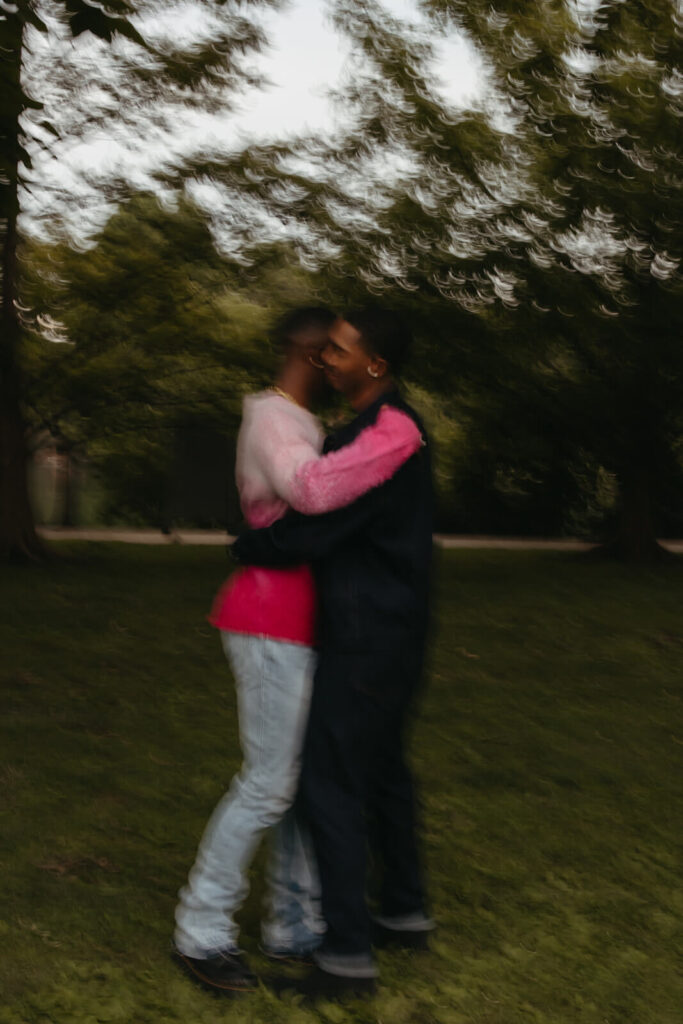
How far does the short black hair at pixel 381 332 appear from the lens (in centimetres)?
332

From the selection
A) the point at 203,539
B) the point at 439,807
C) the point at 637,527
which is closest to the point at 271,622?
the point at 439,807

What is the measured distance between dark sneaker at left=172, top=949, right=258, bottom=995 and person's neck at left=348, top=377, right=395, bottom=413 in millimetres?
1580

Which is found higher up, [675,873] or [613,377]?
[613,377]

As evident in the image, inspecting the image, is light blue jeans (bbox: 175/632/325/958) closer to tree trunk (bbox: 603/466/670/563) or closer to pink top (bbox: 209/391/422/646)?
pink top (bbox: 209/391/422/646)

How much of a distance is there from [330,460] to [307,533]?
0.20 m

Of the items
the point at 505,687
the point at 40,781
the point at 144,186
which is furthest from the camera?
the point at 144,186

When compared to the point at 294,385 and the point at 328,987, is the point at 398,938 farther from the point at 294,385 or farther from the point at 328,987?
the point at 294,385

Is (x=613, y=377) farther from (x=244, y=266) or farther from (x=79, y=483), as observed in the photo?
(x=79, y=483)

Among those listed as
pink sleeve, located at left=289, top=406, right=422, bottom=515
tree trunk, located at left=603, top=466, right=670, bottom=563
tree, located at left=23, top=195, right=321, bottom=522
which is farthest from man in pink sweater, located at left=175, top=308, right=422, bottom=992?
tree trunk, located at left=603, top=466, right=670, bottom=563

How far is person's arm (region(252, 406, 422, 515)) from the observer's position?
10.3ft

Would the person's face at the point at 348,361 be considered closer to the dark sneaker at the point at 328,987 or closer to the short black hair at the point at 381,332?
the short black hair at the point at 381,332

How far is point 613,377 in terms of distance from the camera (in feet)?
43.8

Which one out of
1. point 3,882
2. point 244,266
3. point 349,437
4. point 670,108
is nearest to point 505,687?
point 3,882

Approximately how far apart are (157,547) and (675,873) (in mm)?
10840
